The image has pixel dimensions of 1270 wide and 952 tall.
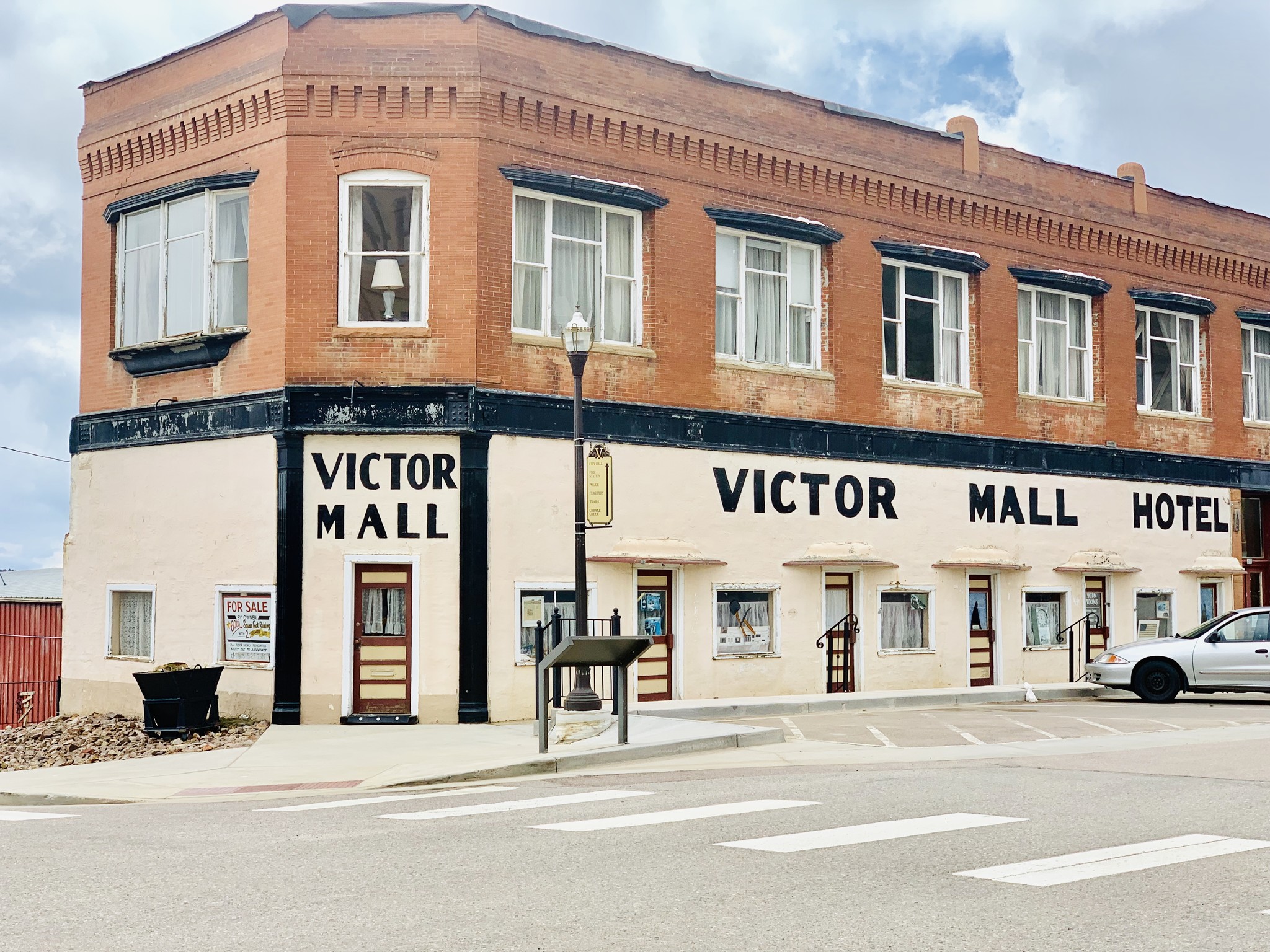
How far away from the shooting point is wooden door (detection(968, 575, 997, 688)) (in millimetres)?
26547

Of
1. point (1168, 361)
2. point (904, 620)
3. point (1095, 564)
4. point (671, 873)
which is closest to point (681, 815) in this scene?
point (671, 873)

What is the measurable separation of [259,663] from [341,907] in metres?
13.4

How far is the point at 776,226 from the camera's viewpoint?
24031 millimetres

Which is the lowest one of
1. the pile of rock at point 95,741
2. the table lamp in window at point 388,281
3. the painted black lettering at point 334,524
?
the pile of rock at point 95,741

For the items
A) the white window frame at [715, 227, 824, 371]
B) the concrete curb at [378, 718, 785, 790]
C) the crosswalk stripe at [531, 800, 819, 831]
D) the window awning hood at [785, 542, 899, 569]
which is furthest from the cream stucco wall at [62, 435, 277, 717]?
the crosswalk stripe at [531, 800, 819, 831]

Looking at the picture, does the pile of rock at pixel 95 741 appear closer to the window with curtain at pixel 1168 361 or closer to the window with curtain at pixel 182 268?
the window with curtain at pixel 182 268

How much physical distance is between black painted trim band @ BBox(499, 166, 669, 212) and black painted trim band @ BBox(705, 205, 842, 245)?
3.74 ft

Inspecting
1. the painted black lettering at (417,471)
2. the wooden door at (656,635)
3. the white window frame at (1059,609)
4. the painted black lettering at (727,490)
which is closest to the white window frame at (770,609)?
the wooden door at (656,635)

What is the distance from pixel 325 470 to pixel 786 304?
8423 millimetres

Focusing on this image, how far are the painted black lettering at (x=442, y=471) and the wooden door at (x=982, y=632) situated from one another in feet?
35.4

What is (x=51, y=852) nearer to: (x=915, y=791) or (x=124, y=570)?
(x=915, y=791)

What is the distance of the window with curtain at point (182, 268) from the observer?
2148cm

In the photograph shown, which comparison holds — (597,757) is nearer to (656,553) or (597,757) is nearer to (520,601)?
(520,601)

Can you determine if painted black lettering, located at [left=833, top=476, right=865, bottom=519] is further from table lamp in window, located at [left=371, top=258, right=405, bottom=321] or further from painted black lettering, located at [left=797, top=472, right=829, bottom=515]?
table lamp in window, located at [left=371, top=258, right=405, bottom=321]
